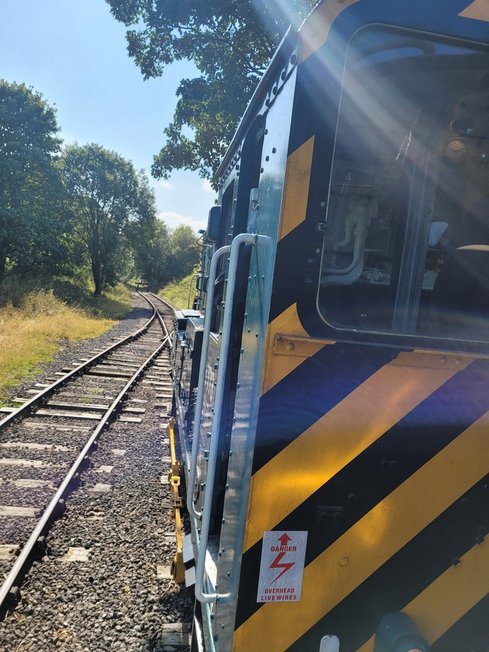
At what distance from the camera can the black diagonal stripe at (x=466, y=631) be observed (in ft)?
5.46

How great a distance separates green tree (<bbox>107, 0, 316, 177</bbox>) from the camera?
9859 millimetres

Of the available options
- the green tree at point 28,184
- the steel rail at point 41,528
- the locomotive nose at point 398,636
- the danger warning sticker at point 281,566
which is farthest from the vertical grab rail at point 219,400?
the green tree at point 28,184

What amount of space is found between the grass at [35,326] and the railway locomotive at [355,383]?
6.89 meters

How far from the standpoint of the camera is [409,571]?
159cm

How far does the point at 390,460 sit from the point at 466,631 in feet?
2.45

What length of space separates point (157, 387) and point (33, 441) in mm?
3425

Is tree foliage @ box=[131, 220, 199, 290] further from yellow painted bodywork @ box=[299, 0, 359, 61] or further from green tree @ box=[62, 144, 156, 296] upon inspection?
yellow painted bodywork @ box=[299, 0, 359, 61]

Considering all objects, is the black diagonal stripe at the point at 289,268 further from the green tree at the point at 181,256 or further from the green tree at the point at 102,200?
the green tree at the point at 181,256

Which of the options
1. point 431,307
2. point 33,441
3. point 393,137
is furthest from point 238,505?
point 33,441

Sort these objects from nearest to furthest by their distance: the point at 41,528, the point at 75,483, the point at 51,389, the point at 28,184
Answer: the point at 41,528, the point at 75,483, the point at 51,389, the point at 28,184

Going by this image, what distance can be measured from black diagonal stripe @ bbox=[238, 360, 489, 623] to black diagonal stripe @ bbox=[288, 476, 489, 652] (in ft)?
0.71

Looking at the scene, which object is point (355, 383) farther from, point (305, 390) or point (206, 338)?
point (206, 338)

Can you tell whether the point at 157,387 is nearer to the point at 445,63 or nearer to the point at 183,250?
the point at 445,63

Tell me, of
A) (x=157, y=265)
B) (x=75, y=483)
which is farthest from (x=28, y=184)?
(x=157, y=265)
